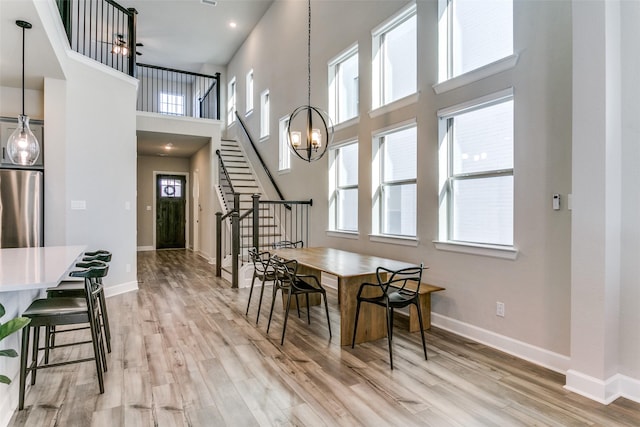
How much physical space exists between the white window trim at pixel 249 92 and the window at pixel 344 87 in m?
3.90

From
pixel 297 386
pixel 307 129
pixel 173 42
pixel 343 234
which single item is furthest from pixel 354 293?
pixel 173 42

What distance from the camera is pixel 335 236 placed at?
559 centimetres

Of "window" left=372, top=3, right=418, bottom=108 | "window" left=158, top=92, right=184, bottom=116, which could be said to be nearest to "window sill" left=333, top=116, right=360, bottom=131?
"window" left=372, top=3, right=418, bottom=108

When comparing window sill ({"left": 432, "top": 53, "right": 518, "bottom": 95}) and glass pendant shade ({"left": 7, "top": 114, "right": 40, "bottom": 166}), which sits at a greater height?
window sill ({"left": 432, "top": 53, "right": 518, "bottom": 95})

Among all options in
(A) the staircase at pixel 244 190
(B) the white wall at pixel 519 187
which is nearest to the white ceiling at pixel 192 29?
(A) the staircase at pixel 244 190

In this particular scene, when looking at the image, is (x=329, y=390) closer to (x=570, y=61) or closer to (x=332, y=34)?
(x=570, y=61)

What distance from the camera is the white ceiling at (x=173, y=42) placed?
3687 mm

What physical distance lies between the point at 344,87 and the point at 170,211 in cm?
749

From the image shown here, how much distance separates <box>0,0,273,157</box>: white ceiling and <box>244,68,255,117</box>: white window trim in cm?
110

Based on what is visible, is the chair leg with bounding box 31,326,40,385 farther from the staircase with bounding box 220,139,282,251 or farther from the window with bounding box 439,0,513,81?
the window with bounding box 439,0,513,81

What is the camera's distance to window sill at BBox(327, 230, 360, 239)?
5.12 m

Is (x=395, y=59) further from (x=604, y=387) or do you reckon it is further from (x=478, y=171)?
(x=604, y=387)

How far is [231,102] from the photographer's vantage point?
10852mm

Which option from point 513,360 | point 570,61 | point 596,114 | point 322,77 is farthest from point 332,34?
point 513,360
